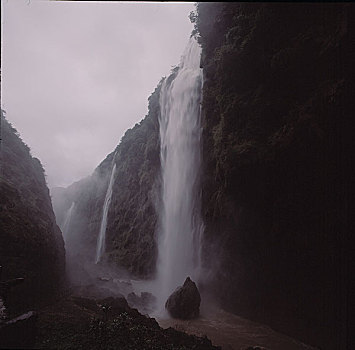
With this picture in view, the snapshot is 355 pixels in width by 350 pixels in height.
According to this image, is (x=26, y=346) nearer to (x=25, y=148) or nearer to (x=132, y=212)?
(x=25, y=148)

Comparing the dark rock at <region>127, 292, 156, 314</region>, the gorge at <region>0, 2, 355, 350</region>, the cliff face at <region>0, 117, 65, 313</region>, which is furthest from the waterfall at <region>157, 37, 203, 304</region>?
the cliff face at <region>0, 117, 65, 313</region>

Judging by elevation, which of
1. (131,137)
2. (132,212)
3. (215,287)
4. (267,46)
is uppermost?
(131,137)

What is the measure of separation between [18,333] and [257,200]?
11.9 metres

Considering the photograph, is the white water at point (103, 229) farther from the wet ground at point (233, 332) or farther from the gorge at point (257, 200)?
the wet ground at point (233, 332)

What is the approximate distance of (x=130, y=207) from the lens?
1502 inches

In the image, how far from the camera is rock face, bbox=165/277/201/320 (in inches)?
552

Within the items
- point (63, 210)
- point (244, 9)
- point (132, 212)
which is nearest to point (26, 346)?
point (244, 9)

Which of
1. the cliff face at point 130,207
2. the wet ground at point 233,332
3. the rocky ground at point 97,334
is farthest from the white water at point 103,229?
the rocky ground at point 97,334

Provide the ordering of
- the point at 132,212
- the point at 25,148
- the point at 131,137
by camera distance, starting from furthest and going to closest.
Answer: the point at 131,137
the point at 132,212
the point at 25,148

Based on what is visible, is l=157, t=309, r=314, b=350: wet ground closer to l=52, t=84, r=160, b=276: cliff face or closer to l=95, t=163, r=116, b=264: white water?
l=52, t=84, r=160, b=276: cliff face

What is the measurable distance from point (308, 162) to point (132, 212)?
28.6 metres

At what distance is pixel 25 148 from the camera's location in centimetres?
2172

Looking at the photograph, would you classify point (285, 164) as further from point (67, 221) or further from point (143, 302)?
point (67, 221)

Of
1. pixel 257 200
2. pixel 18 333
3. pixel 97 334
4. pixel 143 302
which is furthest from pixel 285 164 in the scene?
pixel 143 302
